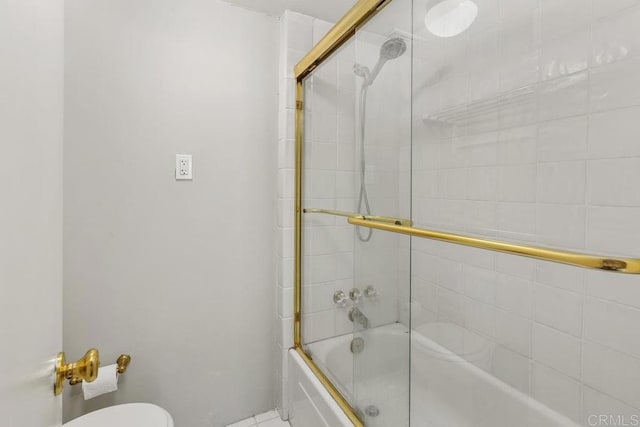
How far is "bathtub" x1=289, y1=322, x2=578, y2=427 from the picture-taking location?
107cm

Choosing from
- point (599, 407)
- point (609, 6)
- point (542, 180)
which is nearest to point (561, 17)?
point (609, 6)

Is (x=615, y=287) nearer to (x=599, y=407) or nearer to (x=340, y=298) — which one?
(x=599, y=407)

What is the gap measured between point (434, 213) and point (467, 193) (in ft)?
0.58

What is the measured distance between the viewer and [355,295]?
131 centimetres

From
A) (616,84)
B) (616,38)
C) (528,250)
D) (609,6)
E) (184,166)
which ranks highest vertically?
(609,6)

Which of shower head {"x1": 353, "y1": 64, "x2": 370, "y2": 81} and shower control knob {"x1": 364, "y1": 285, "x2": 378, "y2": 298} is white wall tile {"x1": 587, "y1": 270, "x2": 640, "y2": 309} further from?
shower head {"x1": 353, "y1": 64, "x2": 370, "y2": 81}

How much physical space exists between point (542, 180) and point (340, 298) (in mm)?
959

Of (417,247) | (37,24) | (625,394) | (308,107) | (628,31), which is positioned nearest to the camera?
(37,24)

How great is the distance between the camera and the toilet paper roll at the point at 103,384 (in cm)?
118

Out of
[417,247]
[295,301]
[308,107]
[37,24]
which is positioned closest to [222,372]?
[295,301]

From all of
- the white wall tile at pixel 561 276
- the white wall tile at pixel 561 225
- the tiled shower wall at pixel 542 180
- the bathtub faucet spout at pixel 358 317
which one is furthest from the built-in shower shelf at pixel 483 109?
the bathtub faucet spout at pixel 358 317

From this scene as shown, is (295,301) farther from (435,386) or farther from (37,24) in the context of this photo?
(37,24)

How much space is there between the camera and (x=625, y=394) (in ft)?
2.99

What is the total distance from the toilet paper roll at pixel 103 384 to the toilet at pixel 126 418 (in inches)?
2.9
